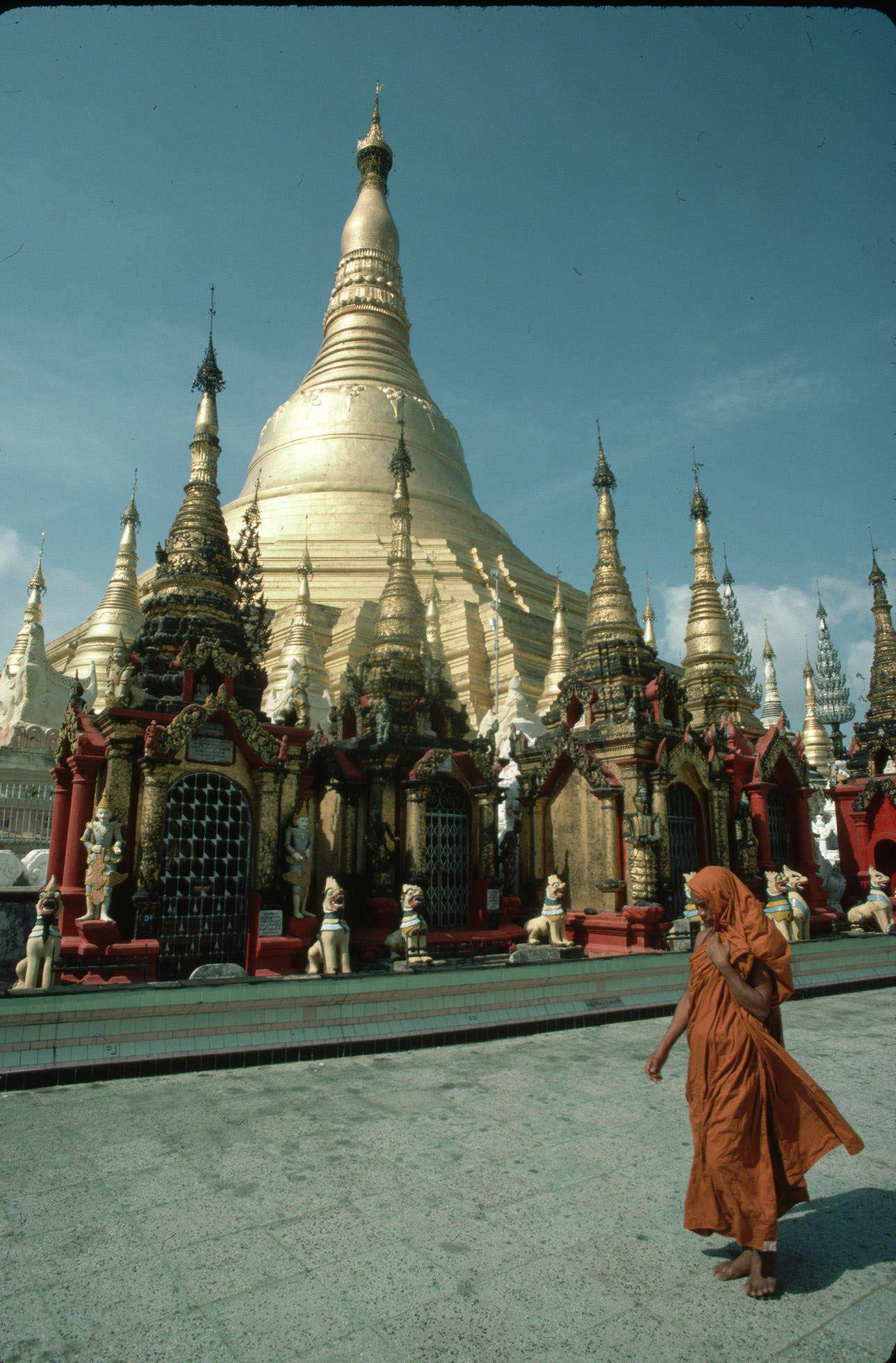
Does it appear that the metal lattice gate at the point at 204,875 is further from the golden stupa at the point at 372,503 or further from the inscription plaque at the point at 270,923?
the golden stupa at the point at 372,503

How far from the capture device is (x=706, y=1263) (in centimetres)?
331

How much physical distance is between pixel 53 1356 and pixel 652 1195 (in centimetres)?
250

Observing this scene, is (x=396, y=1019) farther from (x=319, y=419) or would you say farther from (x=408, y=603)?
(x=319, y=419)

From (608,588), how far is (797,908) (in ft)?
21.6

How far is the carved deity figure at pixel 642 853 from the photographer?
12.9m

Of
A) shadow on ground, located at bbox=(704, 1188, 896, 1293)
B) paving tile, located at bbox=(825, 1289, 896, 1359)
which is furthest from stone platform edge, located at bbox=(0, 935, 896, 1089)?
paving tile, located at bbox=(825, 1289, 896, 1359)

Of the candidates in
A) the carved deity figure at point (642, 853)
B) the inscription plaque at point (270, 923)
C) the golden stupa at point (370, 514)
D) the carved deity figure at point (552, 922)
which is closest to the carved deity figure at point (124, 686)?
the inscription plaque at point (270, 923)

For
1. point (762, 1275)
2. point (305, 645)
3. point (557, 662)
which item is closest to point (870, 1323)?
point (762, 1275)

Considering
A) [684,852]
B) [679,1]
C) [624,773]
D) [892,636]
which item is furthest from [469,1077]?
[892,636]

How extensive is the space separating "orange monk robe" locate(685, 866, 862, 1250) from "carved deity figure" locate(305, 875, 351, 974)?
23.8ft

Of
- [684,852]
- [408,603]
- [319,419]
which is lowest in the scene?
[684,852]

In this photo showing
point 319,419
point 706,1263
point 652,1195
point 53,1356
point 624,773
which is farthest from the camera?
point 319,419

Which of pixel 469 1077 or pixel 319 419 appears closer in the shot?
pixel 469 1077

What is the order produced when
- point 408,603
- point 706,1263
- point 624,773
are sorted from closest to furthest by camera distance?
point 706,1263, point 624,773, point 408,603
